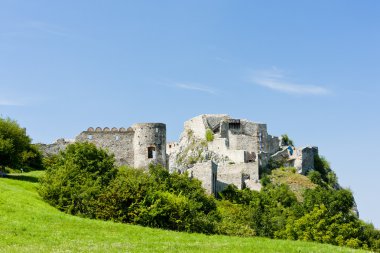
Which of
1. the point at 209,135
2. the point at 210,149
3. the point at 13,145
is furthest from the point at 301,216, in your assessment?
Result: the point at 13,145

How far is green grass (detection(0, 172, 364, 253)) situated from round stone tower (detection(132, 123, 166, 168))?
103ft

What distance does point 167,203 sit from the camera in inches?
1857

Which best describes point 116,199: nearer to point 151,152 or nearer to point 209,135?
point 151,152

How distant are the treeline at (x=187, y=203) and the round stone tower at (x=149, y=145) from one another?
192 inches

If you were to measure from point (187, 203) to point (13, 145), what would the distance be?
2416cm

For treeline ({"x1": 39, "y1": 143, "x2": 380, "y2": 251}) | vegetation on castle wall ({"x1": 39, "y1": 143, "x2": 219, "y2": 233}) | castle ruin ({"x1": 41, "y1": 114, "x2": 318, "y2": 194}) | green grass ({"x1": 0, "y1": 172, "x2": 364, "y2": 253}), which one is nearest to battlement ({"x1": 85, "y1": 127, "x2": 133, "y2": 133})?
castle ruin ({"x1": 41, "y1": 114, "x2": 318, "y2": 194})

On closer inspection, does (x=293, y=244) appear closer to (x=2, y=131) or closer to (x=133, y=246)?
(x=133, y=246)

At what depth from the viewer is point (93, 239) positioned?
3200 cm

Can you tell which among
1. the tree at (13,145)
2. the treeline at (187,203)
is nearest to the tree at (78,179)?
the treeline at (187,203)

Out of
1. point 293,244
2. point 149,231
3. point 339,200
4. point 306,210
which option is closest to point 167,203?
point 149,231

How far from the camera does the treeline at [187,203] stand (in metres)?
46.8

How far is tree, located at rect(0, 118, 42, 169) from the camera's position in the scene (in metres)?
63.7

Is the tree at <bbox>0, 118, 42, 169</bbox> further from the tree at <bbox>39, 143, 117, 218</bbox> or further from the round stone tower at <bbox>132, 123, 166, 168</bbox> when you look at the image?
the round stone tower at <bbox>132, 123, 166, 168</bbox>

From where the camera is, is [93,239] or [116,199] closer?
[93,239]
